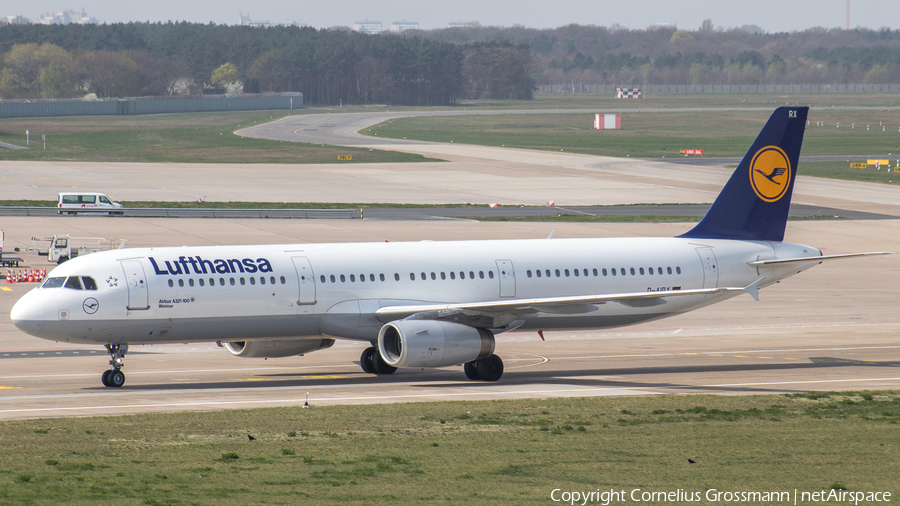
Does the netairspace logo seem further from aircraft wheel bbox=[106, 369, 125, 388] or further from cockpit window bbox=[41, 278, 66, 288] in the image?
cockpit window bbox=[41, 278, 66, 288]

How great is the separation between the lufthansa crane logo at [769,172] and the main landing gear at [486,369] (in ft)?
43.4

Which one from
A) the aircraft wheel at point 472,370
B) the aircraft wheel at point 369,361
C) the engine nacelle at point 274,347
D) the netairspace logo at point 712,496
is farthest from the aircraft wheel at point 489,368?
the netairspace logo at point 712,496

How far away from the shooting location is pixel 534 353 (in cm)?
4094

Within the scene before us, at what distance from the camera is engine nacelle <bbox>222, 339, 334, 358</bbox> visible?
34.7 meters

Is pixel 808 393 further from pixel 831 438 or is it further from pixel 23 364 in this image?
pixel 23 364

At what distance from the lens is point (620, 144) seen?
563ft

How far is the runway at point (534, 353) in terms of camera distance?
31141 millimetres

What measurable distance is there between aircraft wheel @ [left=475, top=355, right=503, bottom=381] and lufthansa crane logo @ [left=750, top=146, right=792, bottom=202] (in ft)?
43.5

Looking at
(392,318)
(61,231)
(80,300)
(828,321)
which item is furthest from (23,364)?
(61,231)

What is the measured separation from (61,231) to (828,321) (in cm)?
5008

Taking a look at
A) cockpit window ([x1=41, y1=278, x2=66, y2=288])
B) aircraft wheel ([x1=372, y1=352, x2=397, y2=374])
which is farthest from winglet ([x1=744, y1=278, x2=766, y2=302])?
cockpit window ([x1=41, y1=278, x2=66, y2=288])

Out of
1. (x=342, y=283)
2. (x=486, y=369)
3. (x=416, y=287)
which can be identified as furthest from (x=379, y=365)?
(x=486, y=369)

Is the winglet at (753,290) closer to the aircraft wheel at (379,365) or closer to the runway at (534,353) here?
the runway at (534,353)

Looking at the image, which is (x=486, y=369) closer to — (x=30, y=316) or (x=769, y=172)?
(x=30, y=316)
